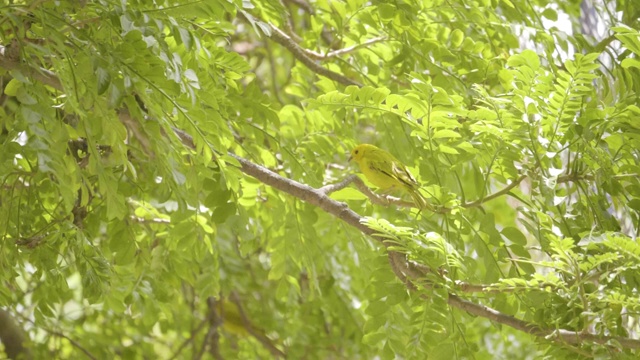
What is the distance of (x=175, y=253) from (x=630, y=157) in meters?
1.43

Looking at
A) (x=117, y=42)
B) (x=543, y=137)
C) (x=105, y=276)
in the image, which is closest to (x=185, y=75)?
(x=117, y=42)

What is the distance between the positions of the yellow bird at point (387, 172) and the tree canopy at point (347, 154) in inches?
1.5

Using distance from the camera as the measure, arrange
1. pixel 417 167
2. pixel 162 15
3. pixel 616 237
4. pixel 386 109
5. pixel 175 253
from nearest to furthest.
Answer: pixel 616 237 < pixel 162 15 < pixel 386 109 < pixel 417 167 < pixel 175 253

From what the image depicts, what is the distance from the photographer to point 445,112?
6.97 ft

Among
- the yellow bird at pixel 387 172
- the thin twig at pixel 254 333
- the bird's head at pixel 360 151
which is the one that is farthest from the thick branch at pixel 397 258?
the thin twig at pixel 254 333

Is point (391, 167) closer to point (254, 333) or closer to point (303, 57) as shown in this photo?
point (303, 57)

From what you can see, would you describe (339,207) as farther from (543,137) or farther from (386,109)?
(543,137)

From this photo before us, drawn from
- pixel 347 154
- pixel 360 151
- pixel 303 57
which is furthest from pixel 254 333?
pixel 360 151

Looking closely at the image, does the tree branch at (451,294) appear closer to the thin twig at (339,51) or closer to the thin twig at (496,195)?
the thin twig at (496,195)

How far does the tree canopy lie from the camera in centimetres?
184

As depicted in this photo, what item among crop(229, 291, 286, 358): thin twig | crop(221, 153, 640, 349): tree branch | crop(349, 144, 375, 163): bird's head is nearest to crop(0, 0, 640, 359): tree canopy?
crop(221, 153, 640, 349): tree branch

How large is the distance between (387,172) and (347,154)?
82cm

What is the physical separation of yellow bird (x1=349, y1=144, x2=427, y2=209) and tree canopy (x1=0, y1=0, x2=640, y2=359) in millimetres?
39

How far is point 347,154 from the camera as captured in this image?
3164 mm
